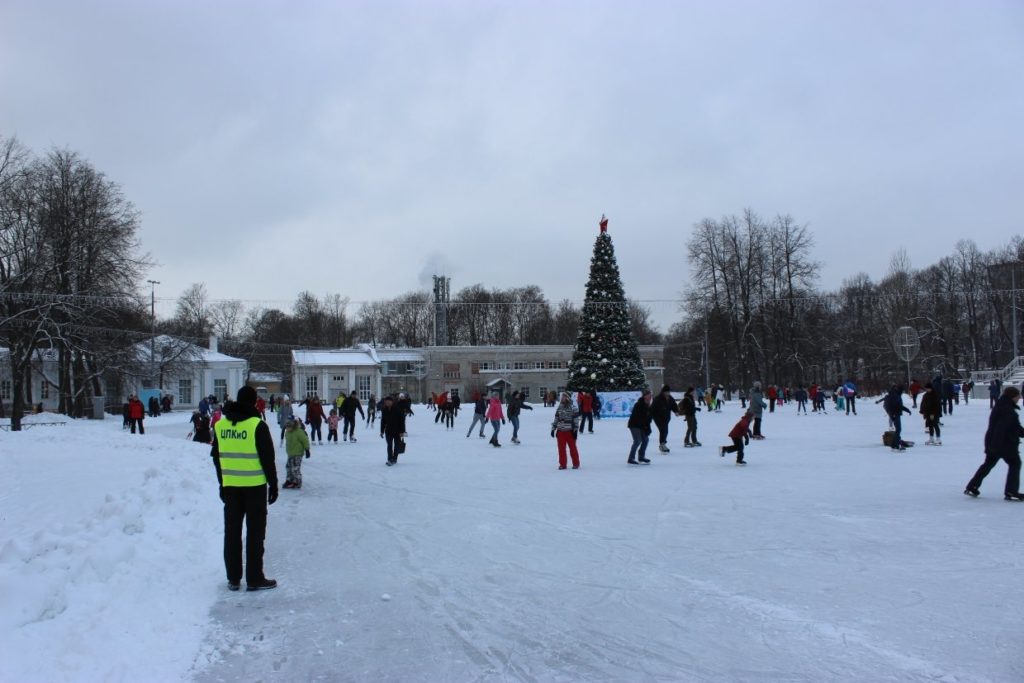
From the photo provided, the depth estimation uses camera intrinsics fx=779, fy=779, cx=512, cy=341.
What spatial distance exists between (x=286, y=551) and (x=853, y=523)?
626 cm

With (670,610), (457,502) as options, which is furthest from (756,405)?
(670,610)

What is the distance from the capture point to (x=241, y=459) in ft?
21.1

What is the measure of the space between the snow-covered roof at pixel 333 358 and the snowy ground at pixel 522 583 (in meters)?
60.9

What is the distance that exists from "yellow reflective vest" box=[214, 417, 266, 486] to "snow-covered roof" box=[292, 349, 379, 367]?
222 feet

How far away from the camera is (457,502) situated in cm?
1111

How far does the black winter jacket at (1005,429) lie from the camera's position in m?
9.90

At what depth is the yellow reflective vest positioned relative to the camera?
641cm

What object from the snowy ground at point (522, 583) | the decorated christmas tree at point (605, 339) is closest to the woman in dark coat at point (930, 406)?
the snowy ground at point (522, 583)

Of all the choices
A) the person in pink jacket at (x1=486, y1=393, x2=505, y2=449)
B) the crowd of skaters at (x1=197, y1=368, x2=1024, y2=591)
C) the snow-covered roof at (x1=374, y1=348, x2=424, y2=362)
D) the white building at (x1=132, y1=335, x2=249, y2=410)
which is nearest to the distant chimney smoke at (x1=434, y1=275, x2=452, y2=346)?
the snow-covered roof at (x1=374, y1=348, x2=424, y2=362)

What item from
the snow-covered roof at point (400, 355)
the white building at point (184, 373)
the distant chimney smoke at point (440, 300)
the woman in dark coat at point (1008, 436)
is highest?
the distant chimney smoke at point (440, 300)

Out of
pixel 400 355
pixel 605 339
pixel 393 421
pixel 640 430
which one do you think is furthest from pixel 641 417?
pixel 400 355

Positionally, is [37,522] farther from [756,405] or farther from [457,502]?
[756,405]

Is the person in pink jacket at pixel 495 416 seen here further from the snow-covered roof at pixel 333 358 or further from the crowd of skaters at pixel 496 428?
the snow-covered roof at pixel 333 358

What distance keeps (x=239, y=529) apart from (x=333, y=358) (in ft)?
226
